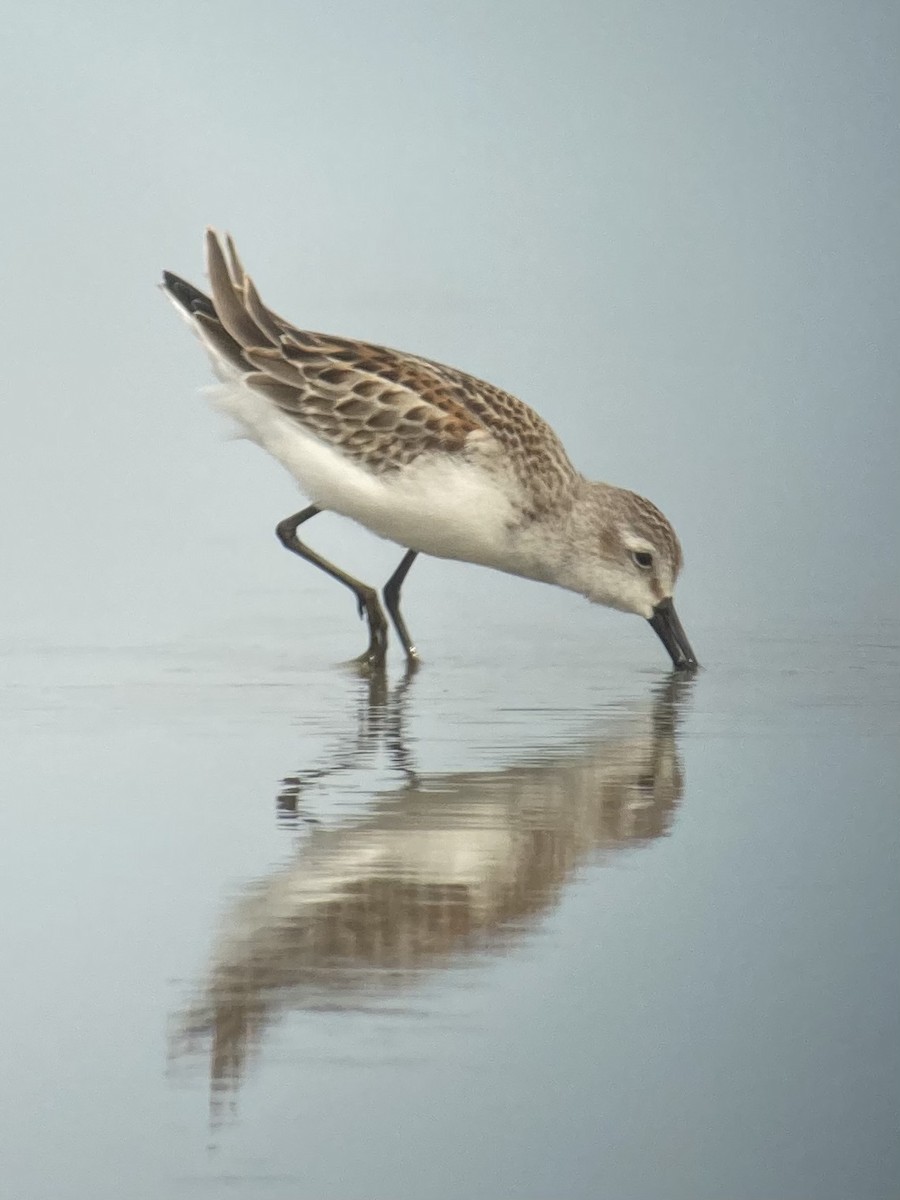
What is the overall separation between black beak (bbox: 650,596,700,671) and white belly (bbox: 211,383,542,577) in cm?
47

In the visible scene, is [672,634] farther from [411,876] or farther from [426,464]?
[411,876]

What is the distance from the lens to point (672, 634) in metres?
7.64

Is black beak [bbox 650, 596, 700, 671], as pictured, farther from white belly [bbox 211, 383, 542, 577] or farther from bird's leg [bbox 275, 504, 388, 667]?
bird's leg [bbox 275, 504, 388, 667]

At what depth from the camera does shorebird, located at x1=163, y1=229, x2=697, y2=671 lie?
741 centimetres

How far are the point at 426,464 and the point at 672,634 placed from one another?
1.12m

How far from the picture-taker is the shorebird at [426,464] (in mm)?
7406

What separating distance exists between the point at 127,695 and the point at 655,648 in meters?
2.43

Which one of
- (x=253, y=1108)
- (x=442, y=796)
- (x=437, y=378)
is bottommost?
(x=253, y=1108)

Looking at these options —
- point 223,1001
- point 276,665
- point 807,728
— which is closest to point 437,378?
point 276,665

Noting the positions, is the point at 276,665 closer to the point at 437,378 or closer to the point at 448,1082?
the point at 437,378

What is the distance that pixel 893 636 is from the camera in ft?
27.8

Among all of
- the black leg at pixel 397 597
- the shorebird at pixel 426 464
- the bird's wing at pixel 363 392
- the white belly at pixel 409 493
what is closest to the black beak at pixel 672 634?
the shorebird at pixel 426 464

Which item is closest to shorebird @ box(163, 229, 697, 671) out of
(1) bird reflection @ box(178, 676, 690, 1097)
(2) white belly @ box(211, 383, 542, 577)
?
(2) white belly @ box(211, 383, 542, 577)

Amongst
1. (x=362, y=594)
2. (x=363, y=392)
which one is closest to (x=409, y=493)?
(x=363, y=392)
